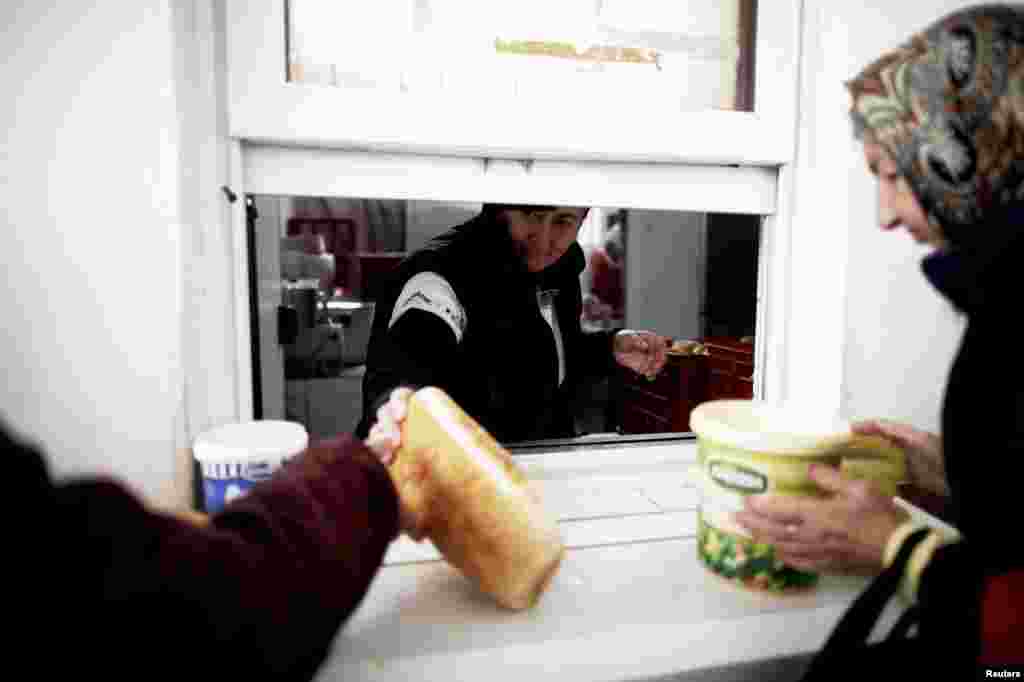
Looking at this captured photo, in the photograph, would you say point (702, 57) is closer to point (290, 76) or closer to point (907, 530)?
point (290, 76)

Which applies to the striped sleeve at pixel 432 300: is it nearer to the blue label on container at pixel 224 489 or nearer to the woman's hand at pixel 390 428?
the woman's hand at pixel 390 428

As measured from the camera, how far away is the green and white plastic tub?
0.81m

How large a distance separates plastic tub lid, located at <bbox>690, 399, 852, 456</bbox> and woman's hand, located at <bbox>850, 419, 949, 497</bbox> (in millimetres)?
125

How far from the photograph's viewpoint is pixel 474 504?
794 millimetres

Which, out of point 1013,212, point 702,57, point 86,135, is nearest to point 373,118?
point 86,135

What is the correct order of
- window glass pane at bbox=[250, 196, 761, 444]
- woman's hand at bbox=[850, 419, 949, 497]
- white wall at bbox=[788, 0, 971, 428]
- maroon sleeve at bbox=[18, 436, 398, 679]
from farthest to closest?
window glass pane at bbox=[250, 196, 761, 444] < white wall at bbox=[788, 0, 971, 428] < woman's hand at bbox=[850, 419, 949, 497] < maroon sleeve at bbox=[18, 436, 398, 679]

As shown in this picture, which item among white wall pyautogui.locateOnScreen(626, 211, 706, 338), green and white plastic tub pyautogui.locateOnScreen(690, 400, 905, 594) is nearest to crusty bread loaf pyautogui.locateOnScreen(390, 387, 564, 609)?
green and white plastic tub pyautogui.locateOnScreen(690, 400, 905, 594)

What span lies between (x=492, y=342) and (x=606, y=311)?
2484 mm

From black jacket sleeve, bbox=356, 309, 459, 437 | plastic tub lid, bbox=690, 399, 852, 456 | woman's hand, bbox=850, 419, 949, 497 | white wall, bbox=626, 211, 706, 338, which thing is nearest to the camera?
plastic tub lid, bbox=690, 399, 852, 456

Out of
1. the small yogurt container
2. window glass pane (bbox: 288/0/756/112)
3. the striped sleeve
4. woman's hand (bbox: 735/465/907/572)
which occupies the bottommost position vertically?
woman's hand (bbox: 735/465/907/572)

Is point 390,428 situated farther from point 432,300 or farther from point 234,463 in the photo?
point 432,300

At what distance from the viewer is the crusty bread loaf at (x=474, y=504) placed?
0.77m

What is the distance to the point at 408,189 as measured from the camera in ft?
3.72

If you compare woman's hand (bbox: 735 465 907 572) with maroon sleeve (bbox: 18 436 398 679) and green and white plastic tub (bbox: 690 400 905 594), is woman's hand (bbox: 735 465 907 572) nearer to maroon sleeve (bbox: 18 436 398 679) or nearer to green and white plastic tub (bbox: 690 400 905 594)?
green and white plastic tub (bbox: 690 400 905 594)
